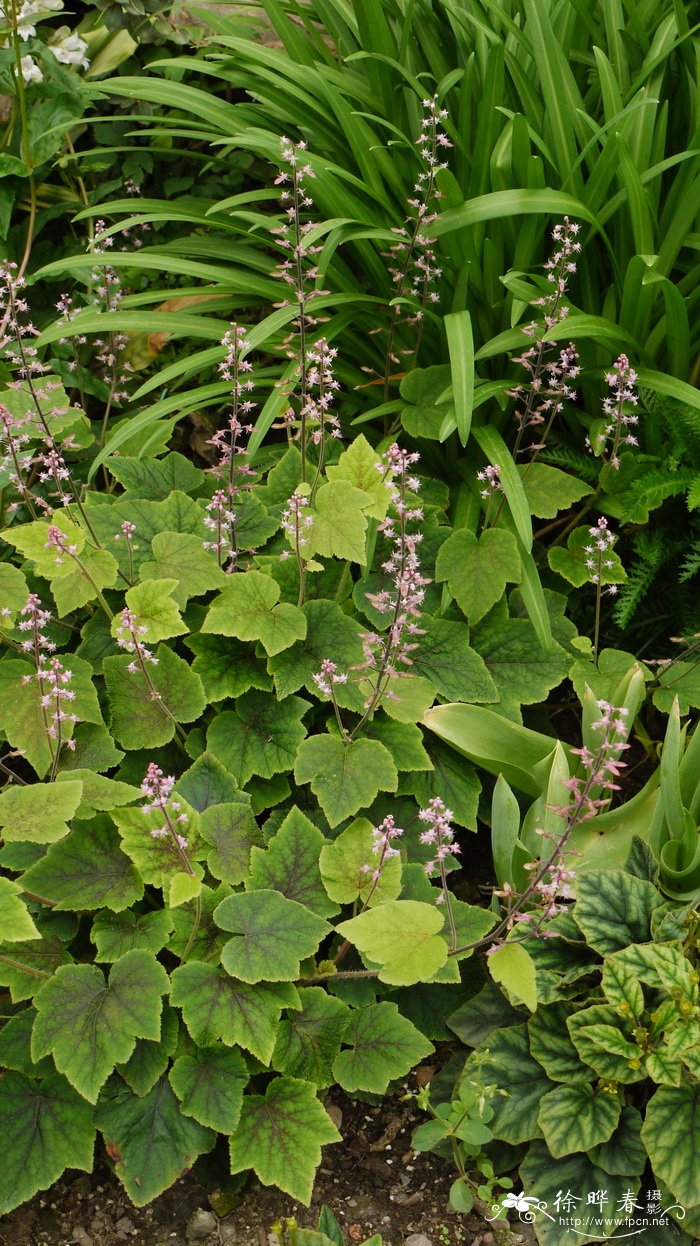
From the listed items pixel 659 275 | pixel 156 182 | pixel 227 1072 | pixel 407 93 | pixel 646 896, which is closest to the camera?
pixel 227 1072

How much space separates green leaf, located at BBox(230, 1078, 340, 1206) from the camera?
2.14 meters

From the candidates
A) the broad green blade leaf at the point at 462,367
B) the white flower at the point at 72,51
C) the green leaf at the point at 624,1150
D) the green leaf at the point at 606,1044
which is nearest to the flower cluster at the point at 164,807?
the green leaf at the point at 606,1044

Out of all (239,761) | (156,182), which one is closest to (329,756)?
(239,761)

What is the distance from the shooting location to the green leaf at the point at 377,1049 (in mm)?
2281

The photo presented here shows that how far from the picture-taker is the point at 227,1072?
2.24m

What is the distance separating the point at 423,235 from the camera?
3.12 meters

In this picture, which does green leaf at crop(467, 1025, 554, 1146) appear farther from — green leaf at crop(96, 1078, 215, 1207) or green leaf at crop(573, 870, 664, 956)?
green leaf at crop(96, 1078, 215, 1207)

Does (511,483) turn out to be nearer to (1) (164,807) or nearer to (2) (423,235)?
(2) (423,235)

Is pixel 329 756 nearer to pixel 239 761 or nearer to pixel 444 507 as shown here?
pixel 239 761

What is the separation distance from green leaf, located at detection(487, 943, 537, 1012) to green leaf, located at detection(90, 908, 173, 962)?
690mm

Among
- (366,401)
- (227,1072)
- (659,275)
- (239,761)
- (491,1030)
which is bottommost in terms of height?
(491,1030)

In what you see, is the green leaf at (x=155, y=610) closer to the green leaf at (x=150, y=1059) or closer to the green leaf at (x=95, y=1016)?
the green leaf at (x=95, y=1016)

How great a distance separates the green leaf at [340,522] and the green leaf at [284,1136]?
1.16 metres

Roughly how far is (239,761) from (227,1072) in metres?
0.69
